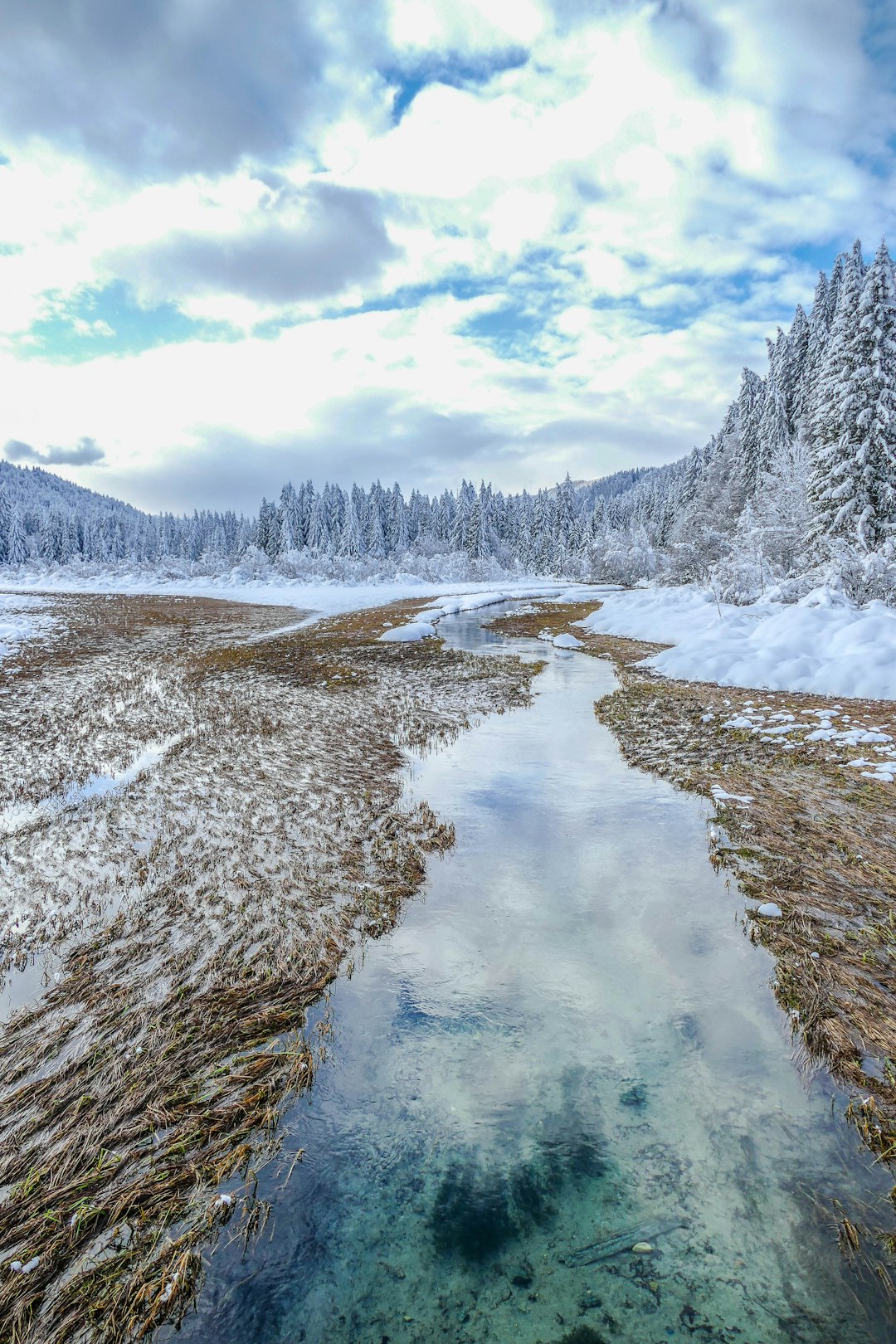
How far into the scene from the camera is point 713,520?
51.6 metres

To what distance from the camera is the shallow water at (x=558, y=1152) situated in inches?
114

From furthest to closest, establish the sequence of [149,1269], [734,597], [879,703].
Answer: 1. [734,597]
2. [879,703]
3. [149,1269]

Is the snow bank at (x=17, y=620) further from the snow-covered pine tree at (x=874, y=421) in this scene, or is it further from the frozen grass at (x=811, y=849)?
Result: the snow-covered pine tree at (x=874, y=421)

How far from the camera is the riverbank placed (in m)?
4.32

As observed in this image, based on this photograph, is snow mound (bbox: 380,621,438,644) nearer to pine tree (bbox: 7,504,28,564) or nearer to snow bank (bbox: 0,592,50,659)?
snow bank (bbox: 0,592,50,659)

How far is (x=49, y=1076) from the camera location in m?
4.08

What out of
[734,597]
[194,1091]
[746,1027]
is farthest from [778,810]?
[734,597]

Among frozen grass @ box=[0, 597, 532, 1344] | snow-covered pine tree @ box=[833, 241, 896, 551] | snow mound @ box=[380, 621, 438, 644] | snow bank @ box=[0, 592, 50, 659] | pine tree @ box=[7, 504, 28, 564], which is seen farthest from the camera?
pine tree @ box=[7, 504, 28, 564]

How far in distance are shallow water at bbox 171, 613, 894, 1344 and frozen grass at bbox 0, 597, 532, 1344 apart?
0.37 meters

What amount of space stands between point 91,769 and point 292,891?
20.2 feet

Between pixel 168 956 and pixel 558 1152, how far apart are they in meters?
3.86

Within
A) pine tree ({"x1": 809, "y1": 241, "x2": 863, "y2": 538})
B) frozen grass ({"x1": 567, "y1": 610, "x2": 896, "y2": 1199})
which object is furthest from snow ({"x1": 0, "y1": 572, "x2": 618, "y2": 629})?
frozen grass ({"x1": 567, "y1": 610, "x2": 896, "y2": 1199})

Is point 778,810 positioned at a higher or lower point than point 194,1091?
higher

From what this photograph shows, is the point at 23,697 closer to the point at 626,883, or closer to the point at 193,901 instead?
the point at 193,901
